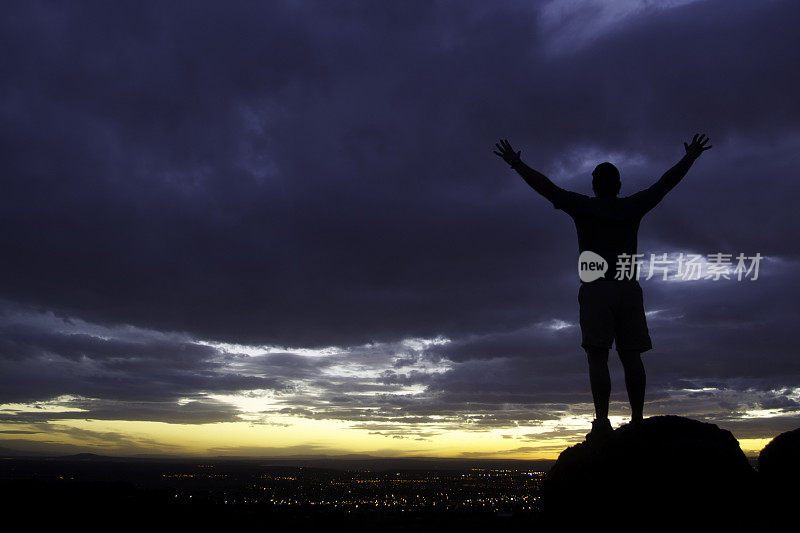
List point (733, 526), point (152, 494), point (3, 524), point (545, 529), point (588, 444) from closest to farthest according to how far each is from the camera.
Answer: point (733, 526) → point (3, 524) → point (545, 529) → point (588, 444) → point (152, 494)

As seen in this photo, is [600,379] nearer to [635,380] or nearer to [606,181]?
[635,380]

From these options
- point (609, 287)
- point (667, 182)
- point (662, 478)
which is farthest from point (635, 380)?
point (667, 182)

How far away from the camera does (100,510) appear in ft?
23.2

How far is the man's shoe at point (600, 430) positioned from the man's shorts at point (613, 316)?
44.0 inches

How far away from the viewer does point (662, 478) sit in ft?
22.4

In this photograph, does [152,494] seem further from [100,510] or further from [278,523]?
[278,523]

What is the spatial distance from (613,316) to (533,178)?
2.40m

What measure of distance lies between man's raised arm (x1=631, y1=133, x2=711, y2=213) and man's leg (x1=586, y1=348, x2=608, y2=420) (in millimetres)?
2307

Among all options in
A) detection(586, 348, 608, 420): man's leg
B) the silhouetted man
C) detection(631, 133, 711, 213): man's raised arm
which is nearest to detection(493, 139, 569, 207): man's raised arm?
the silhouetted man

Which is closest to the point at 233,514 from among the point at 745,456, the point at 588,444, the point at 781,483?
the point at 588,444

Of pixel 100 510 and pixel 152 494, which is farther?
pixel 152 494

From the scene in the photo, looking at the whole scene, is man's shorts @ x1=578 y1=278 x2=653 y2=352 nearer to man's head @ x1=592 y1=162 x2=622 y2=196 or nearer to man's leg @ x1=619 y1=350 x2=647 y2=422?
man's leg @ x1=619 y1=350 x2=647 y2=422

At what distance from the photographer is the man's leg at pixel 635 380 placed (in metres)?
8.48

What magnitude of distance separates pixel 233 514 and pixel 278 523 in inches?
39.2
